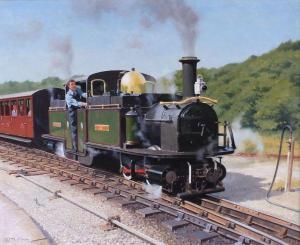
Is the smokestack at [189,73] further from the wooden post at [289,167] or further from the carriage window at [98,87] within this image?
the carriage window at [98,87]

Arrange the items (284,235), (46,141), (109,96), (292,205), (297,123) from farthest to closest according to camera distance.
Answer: (297,123)
(46,141)
(109,96)
(292,205)
(284,235)

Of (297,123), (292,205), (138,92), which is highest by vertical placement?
(138,92)

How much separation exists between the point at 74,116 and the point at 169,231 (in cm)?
577

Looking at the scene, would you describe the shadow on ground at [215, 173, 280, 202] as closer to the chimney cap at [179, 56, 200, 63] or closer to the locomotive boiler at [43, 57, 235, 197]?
the locomotive boiler at [43, 57, 235, 197]

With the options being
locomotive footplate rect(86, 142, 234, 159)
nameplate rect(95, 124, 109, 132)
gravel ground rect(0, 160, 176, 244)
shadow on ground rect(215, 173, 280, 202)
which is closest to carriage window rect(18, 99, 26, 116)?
gravel ground rect(0, 160, 176, 244)

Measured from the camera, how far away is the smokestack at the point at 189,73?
7441 mm

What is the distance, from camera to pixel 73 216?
6.57m

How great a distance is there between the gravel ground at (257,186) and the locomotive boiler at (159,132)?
0.69 m

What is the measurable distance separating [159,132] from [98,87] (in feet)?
8.67

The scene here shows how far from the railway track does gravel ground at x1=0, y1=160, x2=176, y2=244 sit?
0.22 m

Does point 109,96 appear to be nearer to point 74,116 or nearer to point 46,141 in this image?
point 74,116

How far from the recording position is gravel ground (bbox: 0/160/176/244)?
5.52 metres

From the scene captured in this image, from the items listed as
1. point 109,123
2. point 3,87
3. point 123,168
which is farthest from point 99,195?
point 3,87

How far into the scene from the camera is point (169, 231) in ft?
18.9
